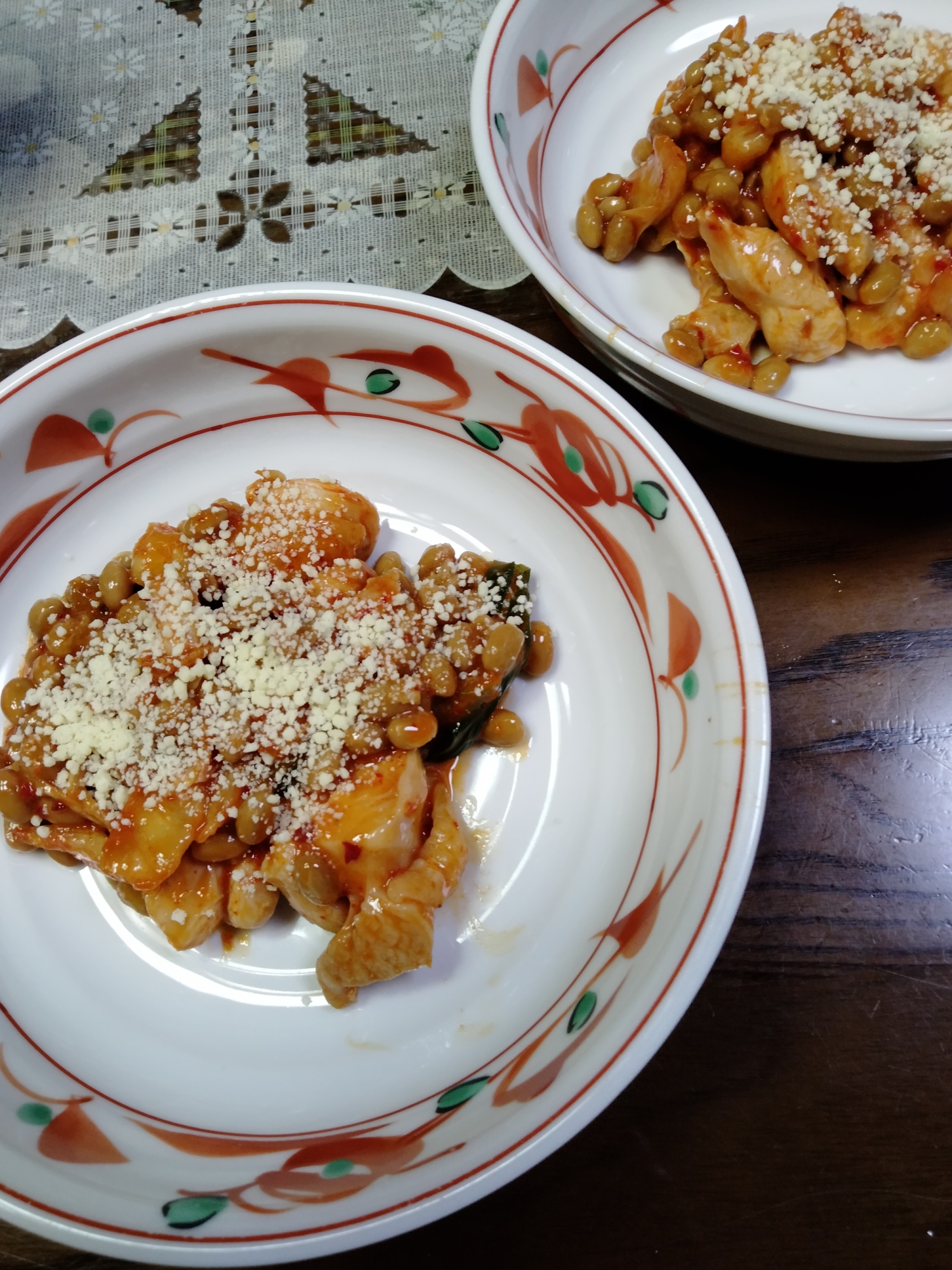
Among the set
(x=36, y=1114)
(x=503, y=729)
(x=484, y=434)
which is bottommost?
(x=36, y=1114)

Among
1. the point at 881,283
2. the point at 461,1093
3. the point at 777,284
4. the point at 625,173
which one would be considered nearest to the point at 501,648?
the point at 461,1093

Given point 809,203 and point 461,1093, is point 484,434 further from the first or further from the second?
point 461,1093

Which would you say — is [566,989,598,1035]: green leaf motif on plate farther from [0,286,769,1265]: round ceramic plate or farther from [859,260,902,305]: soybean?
[859,260,902,305]: soybean

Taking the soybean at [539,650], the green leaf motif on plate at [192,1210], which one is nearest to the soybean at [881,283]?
the soybean at [539,650]

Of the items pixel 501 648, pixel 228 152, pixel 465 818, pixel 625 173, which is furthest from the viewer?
pixel 228 152

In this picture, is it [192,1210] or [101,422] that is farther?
[101,422]

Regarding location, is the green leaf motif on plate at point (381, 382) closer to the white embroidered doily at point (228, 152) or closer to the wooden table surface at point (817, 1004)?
the white embroidered doily at point (228, 152)

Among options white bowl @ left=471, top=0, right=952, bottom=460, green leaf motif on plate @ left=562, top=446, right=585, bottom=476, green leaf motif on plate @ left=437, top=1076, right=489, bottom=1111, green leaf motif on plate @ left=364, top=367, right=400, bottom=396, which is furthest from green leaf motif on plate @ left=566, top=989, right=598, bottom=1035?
green leaf motif on plate @ left=364, top=367, right=400, bottom=396
